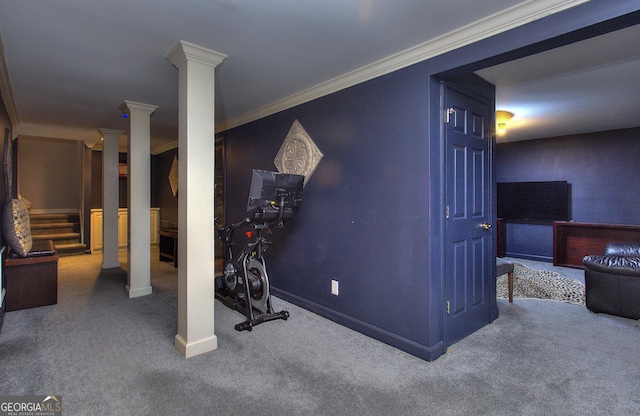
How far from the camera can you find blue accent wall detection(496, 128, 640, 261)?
214 inches

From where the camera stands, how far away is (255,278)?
325cm

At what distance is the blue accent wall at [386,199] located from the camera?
2.41m

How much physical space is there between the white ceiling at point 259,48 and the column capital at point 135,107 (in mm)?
103

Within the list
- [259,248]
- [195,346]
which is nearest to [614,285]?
[259,248]

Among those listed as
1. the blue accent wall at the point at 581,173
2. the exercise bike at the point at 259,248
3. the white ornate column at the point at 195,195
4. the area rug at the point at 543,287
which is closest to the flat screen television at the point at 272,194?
the exercise bike at the point at 259,248

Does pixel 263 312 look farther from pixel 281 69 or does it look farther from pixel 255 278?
pixel 281 69

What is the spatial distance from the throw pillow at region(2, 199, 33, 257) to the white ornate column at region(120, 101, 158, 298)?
104 centimetres

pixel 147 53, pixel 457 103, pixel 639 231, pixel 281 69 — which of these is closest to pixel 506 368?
pixel 457 103

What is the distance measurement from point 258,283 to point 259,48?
210 centimetres

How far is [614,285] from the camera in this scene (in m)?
3.34

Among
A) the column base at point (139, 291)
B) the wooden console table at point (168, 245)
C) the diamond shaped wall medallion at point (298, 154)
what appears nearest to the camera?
the diamond shaped wall medallion at point (298, 154)

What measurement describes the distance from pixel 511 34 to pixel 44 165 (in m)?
9.34

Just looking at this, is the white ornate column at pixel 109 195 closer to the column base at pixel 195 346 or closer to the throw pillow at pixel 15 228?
the throw pillow at pixel 15 228

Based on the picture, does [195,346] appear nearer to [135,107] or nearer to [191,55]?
[191,55]
